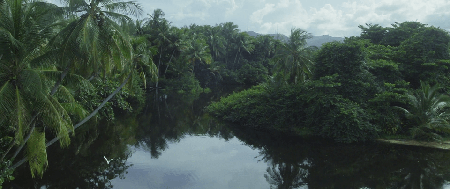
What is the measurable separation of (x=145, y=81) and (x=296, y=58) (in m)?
11.8

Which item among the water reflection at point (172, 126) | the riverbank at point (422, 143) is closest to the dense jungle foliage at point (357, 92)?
the riverbank at point (422, 143)

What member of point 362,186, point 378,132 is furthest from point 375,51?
point 362,186

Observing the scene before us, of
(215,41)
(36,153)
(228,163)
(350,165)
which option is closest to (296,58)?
(350,165)

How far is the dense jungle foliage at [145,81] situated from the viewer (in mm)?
8461

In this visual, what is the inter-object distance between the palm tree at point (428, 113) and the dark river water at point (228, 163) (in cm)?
137

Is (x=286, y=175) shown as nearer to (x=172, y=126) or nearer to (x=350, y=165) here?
(x=350, y=165)

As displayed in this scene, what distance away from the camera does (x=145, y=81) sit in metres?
14.6

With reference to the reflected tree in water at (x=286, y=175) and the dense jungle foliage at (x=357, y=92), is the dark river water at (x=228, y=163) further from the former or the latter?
the dense jungle foliage at (x=357, y=92)

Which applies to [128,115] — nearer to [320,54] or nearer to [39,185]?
[39,185]

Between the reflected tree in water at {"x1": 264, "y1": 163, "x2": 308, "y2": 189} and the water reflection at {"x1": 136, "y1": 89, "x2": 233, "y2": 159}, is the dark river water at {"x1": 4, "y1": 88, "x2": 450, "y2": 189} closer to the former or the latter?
the reflected tree in water at {"x1": 264, "y1": 163, "x2": 308, "y2": 189}

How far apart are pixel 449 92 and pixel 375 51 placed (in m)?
5.12

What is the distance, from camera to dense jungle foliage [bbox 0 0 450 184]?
846 centimetres

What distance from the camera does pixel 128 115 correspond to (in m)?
25.2

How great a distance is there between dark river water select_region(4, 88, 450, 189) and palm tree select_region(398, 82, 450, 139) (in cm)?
137
